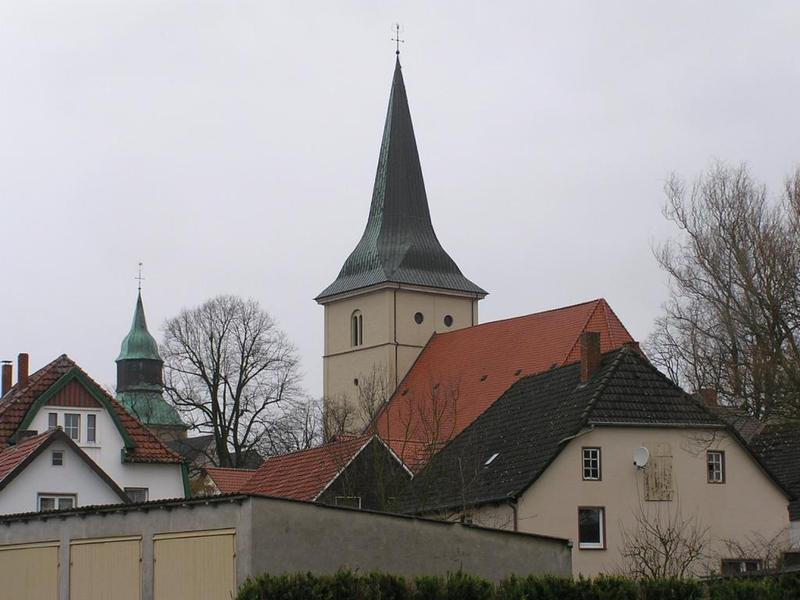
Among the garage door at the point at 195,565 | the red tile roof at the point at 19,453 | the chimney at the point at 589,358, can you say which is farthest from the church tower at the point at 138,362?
the garage door at the point at 195,565

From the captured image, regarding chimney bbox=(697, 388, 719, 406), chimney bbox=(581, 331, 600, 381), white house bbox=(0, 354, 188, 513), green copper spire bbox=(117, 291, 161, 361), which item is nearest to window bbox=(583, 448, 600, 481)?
chimney bbox=(581, 331, 600, 381)

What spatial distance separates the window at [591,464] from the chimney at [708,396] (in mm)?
3941

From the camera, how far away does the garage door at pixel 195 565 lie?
2217 centimetres

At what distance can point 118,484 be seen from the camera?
39062 millimetres

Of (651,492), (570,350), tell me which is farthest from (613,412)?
(570,350)

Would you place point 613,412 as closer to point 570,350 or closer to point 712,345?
point 712,345

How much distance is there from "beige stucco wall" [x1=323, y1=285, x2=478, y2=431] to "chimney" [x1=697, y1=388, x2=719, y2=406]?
3505 centimetres

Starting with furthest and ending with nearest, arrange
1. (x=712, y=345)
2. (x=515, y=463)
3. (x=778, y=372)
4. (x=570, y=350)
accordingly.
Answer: (x=570, y=350) < (x=712, y=345) < (x=515, y=463) < (x=778, y=372)

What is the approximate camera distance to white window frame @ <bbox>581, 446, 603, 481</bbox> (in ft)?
122

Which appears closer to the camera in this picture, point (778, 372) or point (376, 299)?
point (778, 372)

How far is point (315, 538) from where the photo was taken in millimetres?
22531

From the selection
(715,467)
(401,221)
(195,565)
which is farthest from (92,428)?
(401,221)

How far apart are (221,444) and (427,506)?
3565 cm

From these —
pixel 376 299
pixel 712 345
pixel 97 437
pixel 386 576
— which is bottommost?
pixel 386 576
